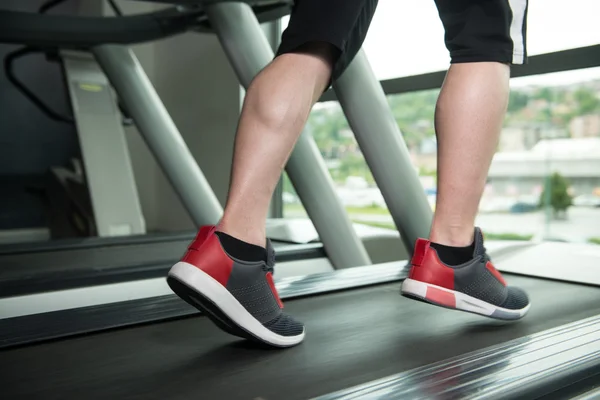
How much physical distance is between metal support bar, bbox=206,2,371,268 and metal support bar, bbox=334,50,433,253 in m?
0.28

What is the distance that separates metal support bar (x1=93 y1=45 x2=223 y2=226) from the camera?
2.64m

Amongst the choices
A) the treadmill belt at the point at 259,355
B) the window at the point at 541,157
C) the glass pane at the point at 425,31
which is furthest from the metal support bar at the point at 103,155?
the treadmill belt at the point at 259,355

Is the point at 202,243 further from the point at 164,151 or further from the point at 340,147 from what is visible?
the point at 340,147

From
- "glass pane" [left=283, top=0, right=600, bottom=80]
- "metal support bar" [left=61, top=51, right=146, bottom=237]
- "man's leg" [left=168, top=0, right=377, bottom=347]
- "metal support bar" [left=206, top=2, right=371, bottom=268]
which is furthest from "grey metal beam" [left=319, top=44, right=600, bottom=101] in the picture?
"metal support bar" [left=61, top=51, right=146, bottom=237]

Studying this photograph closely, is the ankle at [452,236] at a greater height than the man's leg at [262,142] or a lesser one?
lesser

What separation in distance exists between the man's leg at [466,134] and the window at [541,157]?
1.64 meters

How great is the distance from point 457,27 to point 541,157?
218cm

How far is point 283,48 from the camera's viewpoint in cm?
98

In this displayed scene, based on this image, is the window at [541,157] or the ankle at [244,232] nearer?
the ankle at [244,232]

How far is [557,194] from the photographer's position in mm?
2961

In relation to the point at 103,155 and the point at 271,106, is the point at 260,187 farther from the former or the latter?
the point at 103,155

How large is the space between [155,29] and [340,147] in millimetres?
1509

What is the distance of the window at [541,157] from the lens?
110 inches

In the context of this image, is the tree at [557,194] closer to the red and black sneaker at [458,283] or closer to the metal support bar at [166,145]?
the metal support bar at [166,145]
